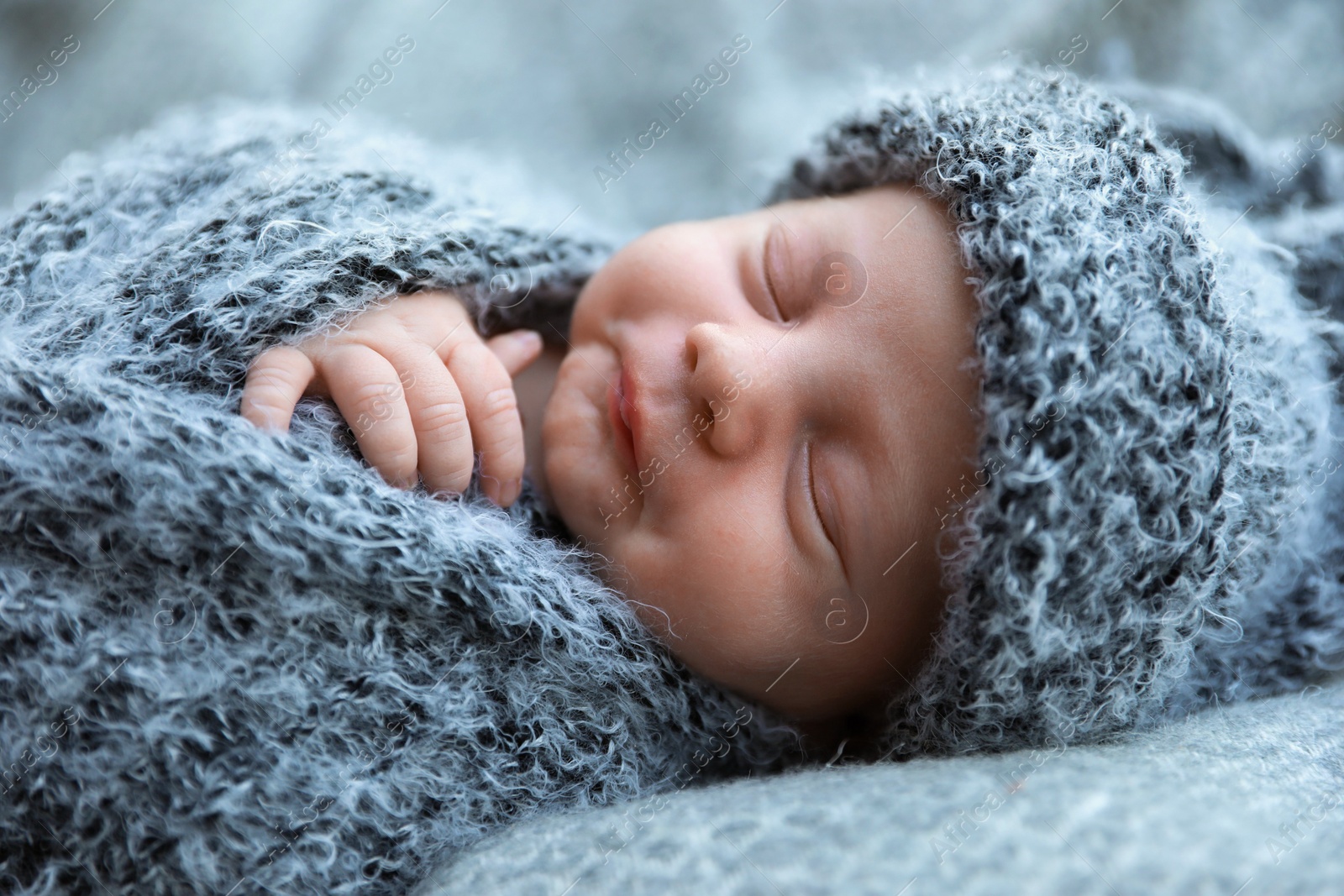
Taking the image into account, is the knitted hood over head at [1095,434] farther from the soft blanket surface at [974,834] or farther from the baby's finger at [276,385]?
the baby's finger at [276,385]

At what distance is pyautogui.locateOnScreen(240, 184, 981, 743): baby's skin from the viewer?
2.98ft

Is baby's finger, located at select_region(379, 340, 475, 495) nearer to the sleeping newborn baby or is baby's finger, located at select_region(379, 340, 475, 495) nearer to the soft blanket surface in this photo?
the sleeping newborn baby

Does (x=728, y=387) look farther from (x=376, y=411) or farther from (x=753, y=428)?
(x=376, y=411)

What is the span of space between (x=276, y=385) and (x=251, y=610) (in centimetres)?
23

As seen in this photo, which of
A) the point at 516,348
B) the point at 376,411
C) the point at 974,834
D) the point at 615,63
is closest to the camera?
the point at 974,834

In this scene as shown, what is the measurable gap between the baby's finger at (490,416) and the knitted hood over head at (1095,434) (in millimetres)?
496

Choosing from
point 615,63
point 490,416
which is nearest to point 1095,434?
point 490,416

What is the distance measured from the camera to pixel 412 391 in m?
0.94

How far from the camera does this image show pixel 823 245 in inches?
40.4

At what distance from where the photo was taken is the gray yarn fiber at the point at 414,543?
0.80 meters

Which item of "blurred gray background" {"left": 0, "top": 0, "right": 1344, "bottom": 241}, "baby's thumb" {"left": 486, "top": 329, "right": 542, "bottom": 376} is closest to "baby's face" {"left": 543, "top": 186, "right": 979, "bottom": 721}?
"baby's thumb" {"left": 486, "top": 329, "right": 542, "bottom": 376}

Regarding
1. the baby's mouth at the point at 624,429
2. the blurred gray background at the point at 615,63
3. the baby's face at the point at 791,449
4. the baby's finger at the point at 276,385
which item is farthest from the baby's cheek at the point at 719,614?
the blurred gray background at the point at 615,63

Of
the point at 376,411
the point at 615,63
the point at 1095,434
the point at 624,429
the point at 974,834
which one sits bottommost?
the point at 974,834

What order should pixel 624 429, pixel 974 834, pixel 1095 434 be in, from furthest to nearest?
pixel 624 429
pixel 1095 434
pixel 974 834
